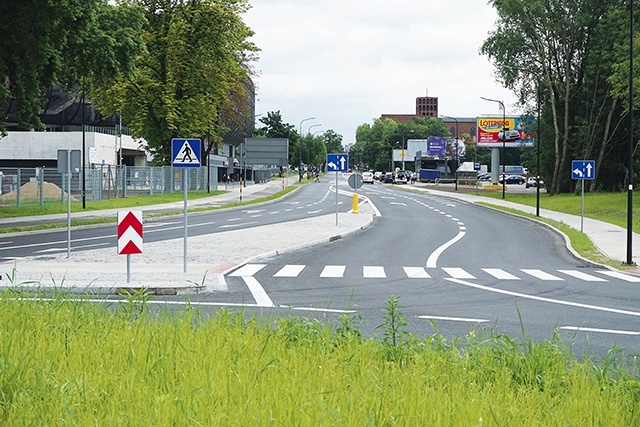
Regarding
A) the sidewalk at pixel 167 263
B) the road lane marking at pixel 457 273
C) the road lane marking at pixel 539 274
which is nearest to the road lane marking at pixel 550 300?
the road lane marking at pixel 457 273

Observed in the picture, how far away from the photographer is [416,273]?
59.5 feet

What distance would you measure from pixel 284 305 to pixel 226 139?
107618mm

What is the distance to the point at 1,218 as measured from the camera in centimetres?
3534

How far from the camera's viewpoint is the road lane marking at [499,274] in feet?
57.7

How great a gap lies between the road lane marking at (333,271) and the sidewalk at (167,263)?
219 centimetres

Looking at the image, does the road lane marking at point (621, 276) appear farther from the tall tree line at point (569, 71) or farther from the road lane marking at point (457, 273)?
the tall tree line at point (569, 71)

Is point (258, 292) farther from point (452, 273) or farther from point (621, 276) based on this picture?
point (621, 276)

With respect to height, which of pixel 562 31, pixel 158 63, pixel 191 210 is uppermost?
pixel 562 31

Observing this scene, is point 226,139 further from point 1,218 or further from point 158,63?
point 1,218

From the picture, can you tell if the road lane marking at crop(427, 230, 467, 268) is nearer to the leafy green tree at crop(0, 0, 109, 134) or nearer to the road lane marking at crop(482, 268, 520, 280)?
the road lane marking at crop(482, 268, 520, 280)

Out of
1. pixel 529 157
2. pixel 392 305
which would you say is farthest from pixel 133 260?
pixel 529 157

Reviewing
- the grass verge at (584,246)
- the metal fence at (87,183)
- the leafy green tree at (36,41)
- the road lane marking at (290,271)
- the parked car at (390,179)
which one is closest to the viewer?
the road lane marking at (290,271)

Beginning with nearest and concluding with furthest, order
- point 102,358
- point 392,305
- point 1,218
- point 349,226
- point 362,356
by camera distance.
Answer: point 102,358
point 362,356
point 392,305
point 349,226
point 1,218

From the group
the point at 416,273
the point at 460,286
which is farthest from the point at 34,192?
the point at 460,286
